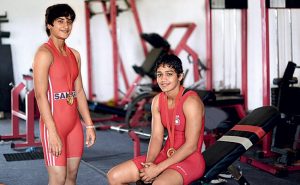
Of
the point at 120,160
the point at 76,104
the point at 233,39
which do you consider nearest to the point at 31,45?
the point at 233,39

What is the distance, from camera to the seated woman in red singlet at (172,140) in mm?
2328

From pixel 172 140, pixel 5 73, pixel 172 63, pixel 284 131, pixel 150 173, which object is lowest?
pixel 284 131

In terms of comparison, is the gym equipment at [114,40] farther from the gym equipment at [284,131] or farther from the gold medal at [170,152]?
the gold medal at [170,152]

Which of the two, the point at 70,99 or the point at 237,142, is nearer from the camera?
the point at 70,99

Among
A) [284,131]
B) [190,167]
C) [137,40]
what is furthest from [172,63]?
[137,40]

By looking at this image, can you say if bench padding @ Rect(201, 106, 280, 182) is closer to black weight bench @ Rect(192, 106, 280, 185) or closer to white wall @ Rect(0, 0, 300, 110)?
black weight bench @ Rect(192, 106, 280, 185)

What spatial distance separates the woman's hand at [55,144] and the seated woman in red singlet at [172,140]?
1.16 ft

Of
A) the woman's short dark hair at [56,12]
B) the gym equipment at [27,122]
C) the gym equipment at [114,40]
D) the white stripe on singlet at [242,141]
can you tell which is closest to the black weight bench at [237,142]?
the white stripe on singlet at [242,141]

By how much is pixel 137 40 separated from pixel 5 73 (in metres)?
2.29

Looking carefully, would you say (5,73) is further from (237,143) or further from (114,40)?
(237,143)

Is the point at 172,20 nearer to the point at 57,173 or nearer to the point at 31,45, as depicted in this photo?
the point at 31,45

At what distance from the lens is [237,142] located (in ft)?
8.81

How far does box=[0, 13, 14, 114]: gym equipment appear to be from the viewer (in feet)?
24.2

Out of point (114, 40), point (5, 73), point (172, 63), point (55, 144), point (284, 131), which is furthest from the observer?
point (5, 73)
